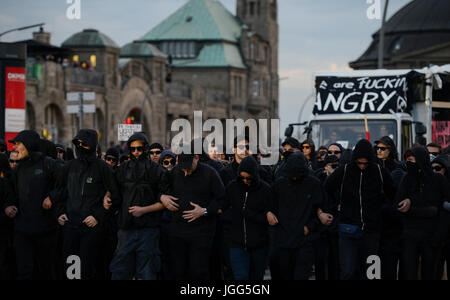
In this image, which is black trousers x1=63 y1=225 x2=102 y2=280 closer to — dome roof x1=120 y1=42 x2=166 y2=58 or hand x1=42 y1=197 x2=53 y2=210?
hand x1=42 y1=197 x2=53 y2=210

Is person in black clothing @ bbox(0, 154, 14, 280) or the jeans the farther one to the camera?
person in black clothing @ bbox(0, 154, 14, 280)

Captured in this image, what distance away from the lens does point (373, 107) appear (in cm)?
1936

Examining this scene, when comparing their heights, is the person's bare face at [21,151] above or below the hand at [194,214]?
above

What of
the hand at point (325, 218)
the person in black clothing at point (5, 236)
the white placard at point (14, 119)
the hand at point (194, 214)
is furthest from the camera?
the white placard at point (14, 119)

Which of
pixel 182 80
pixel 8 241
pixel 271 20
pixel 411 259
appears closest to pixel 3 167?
pixel 8 241

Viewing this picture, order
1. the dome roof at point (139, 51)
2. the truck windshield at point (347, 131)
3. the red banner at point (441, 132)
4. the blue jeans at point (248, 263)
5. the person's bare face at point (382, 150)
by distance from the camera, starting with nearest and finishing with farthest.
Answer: the blue jeans at point (248, 263) < the person's bare face at point (382, 150) < the truck windshield at point (347, 131) < the red banner at point (441, 132) < the dome roof at point (139, 51)

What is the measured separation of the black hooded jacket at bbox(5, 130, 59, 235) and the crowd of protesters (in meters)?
0.01

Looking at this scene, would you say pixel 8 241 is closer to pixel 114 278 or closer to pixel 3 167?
pixel 3 167

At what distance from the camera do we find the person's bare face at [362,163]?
11.0 metres

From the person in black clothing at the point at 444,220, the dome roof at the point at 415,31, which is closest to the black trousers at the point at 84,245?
the person in black clothing at the point at 444,220

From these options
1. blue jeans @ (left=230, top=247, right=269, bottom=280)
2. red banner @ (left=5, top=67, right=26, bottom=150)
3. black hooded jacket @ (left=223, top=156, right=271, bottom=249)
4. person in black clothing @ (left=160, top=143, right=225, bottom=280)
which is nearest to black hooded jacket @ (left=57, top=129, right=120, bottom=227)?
person in black clothing @ (left=160, top=143, right=225, bottom=280)

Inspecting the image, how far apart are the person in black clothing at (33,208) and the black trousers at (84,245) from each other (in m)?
0.47

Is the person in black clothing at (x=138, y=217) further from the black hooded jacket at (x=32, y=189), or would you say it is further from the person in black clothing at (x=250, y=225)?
the black hooded jacket at (x=32, y=189)

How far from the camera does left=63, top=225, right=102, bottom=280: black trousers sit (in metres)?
11.1
